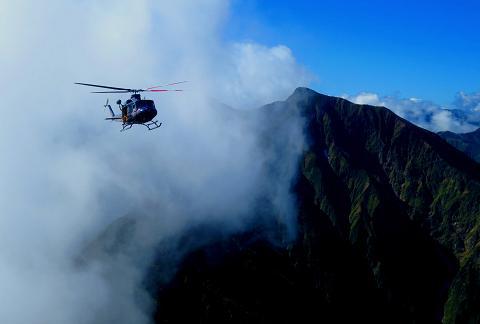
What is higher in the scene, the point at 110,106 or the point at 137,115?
the point at 110,106

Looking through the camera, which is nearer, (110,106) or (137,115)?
(137,115)
